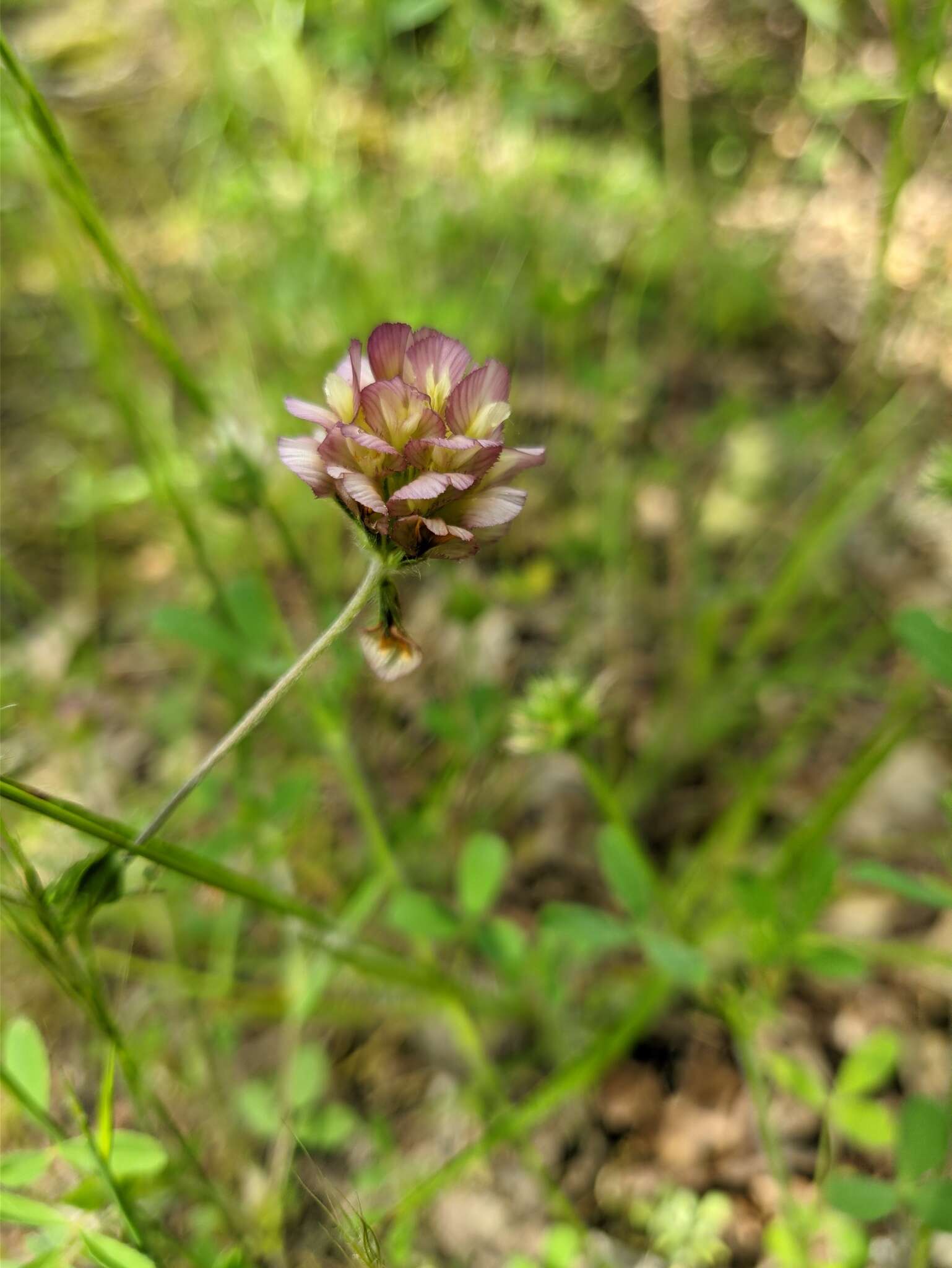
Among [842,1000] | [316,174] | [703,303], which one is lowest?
[842,1000]

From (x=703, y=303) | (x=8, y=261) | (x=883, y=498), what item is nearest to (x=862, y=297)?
(x=703, y=303)

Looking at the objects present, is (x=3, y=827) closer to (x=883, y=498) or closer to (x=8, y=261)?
(x=883, y=498)

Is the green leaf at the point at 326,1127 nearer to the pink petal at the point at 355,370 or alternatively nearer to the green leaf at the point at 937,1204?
the green leaf at the point at 937,1204

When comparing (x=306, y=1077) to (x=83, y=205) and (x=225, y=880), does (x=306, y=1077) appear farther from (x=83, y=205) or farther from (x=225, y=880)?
(x=83, y=205)

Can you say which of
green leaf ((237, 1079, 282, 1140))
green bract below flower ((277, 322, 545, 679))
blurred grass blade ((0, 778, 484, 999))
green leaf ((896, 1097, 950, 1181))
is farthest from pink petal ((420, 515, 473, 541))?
green leaf ((237, 1079, 282, 1140))

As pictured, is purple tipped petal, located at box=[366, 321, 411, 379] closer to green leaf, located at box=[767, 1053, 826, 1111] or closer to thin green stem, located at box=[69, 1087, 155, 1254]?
thin green stem, located at box=[69, 1087, 155, 1254]

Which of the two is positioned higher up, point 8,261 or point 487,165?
point 8,261

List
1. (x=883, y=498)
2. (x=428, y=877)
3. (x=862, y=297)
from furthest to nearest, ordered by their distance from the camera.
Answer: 1. (x=862, y=297)
2. (x=883, y=498)
3. (x=428, y=877)
